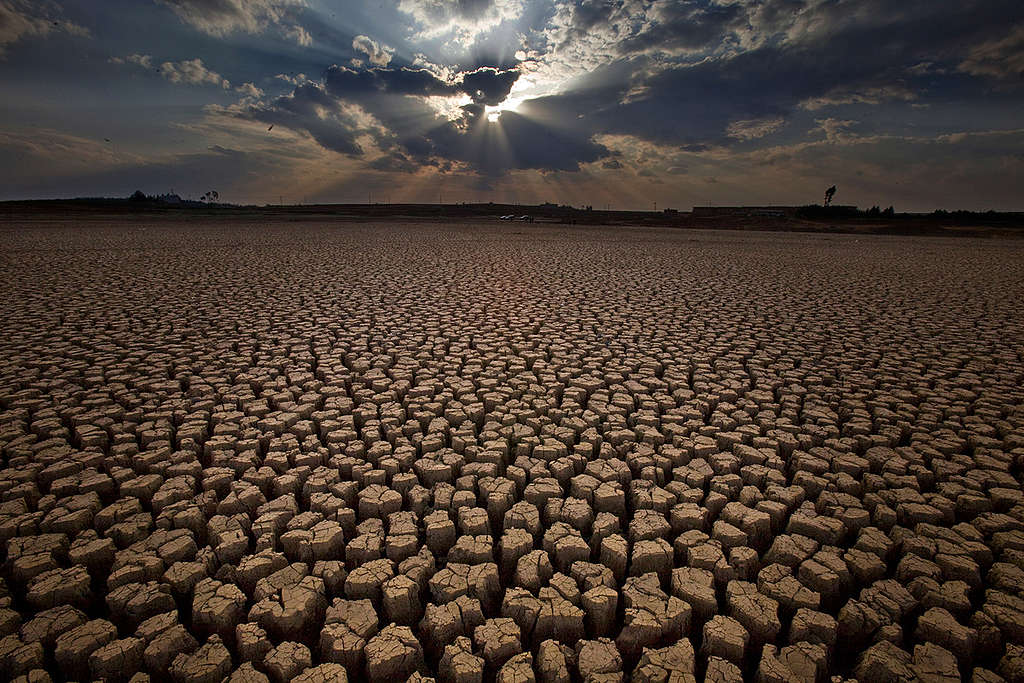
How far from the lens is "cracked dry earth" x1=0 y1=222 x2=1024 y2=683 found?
4.73 feet

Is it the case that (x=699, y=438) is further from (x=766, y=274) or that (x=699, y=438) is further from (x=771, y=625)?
(x=766, y=274)

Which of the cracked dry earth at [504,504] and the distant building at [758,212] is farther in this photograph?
the distant building at [758,212]

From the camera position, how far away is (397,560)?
1.77 meters

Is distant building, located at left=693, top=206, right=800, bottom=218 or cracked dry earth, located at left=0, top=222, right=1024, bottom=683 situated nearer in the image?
cracked dry earth, located at left=0, top=222, right=1024, bottom=683

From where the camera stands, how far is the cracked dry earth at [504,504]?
56.7 inches

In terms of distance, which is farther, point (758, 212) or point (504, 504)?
point (758, 212)

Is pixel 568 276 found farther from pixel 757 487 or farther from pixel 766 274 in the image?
pixel 757 487

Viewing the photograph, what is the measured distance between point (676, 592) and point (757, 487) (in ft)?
3.05

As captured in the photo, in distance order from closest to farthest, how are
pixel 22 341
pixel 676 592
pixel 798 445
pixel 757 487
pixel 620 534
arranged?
pixel 676 592, pixel 620 534, pixel 757 487, pixel 798 445, pixel 22 341

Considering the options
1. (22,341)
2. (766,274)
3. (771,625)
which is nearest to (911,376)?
(771,625)

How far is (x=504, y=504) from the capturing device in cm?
209

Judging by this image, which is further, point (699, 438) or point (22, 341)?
point (22, 341)

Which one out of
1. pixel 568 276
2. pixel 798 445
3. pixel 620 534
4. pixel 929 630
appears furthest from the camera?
pixel 568 276

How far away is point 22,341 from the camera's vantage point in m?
4.19
